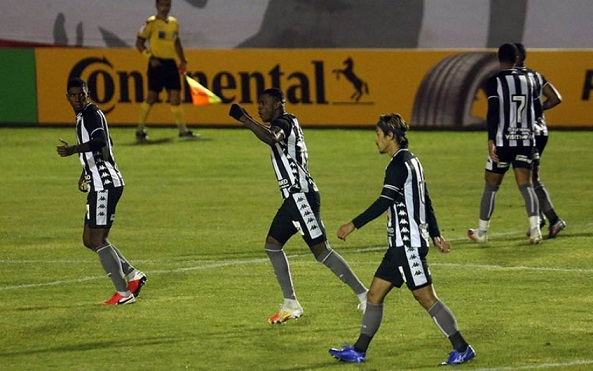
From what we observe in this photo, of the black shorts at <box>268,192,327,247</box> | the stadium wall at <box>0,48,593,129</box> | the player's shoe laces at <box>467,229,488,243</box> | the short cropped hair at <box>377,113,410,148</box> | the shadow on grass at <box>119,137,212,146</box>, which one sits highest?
the short cropped hair at <box>377,113,410,148</box>

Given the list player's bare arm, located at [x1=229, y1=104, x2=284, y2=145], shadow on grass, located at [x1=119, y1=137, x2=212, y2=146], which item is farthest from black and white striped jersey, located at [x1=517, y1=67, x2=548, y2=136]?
shadow on grass, located at [x1=119, y1=137, x2=212, y2=146]

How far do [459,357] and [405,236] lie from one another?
0.95m

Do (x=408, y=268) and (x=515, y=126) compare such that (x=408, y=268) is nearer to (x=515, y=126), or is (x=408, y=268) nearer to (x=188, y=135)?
(x=515, y=126)

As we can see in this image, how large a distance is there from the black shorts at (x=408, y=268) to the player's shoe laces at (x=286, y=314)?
2.02 metres

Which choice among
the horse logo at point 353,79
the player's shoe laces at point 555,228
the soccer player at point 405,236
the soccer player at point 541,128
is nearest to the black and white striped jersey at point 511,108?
the soccer player at point 541,128

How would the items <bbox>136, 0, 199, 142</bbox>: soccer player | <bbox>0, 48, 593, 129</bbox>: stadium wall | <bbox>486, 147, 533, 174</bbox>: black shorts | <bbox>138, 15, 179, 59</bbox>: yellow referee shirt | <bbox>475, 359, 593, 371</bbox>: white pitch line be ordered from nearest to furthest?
<bbox>475, 359, 593, 371</bbox>: white pitch line → <bbox>486, 147, 533, 174</bbox>: black shorts → <bbox>136, 0, 199, 142</bbox>: soccer player → <bbox>138, 15, 179, 59</bbox>: yellow referee shirt → <bbox>0, 48, 593, 129</bbox>: stadium wall

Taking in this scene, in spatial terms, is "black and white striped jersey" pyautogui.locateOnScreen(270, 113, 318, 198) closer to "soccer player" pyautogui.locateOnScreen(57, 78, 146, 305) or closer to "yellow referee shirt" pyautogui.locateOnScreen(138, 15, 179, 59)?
"soccer player" pyautogui.locateOnScreen(57, 78, 146, 305)

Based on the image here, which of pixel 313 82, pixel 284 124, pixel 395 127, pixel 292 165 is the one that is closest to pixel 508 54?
pixel 292 165

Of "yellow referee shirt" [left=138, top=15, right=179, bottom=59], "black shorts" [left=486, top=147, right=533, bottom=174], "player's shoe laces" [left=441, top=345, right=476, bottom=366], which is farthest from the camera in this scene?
"yellow referee shirt" [left=138, top=15, right=179, bottom=59]

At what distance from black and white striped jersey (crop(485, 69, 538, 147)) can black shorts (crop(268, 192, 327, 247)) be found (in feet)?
15.0

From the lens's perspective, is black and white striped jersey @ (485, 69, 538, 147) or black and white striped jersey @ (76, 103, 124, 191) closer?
black and white striped jersey @ (76, 103, 124, 191)

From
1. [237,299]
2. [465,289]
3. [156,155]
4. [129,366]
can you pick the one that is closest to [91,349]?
[129,366]

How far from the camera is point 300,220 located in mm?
12547

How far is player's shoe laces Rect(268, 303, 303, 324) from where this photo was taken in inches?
493
